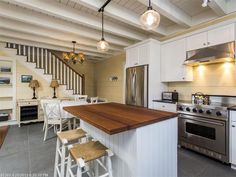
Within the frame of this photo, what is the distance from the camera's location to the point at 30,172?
212 cm

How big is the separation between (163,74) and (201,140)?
1740 mm

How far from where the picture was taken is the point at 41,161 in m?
2.43

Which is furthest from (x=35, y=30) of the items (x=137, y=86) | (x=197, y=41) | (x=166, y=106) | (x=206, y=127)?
(x=206, y=127)

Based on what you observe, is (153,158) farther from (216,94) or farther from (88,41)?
(88,41)

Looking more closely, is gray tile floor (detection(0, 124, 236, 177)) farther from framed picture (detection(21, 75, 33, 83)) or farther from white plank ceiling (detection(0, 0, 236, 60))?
white plank ceiling (detection(0, 0, 236, 60))

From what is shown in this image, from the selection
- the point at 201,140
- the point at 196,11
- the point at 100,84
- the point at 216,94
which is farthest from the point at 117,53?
the point at 201,140

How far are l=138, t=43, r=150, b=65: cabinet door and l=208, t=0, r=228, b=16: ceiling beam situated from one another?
1.45 metres

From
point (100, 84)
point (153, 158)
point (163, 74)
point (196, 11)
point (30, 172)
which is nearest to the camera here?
point (153, 158)

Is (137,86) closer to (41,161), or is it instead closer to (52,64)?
(41,161)

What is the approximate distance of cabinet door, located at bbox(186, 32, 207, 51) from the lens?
2.83m

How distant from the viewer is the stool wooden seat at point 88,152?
4.46ft

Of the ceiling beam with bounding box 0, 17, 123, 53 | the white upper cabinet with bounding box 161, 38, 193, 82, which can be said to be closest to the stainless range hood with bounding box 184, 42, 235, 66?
the white upper cabinet with bounding box 161, 38, 193, 82

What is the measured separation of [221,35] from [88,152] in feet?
9.69

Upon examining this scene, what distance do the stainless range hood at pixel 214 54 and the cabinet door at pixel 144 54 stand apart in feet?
3.10
